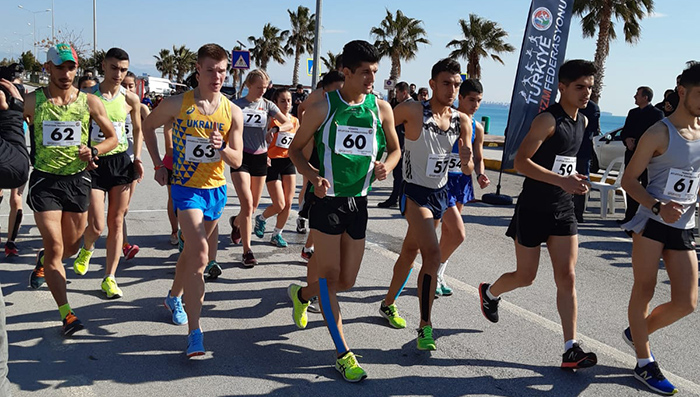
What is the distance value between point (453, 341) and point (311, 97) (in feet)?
9.34

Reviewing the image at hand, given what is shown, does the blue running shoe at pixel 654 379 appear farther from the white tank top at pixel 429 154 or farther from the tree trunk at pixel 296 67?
the tree trunk at pixel 296 67

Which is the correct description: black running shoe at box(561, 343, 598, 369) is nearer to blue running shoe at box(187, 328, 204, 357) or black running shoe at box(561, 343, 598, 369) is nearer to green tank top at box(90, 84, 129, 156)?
blue running shoe at box(187, 328, 204, 357)

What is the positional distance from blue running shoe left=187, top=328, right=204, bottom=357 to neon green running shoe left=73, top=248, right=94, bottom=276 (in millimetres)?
2128

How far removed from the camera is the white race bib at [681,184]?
12.3ft

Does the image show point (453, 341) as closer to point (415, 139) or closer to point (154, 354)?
point (415, 139)

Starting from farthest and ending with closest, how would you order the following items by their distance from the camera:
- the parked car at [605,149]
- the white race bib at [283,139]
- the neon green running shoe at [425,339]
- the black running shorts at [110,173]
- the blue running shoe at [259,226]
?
the parked car at [605,149] < the blue running shoe at [259,226] < the white race bib at [283,139] < the black running shorts at [110,173] < the neon green running shoe at [425,339]

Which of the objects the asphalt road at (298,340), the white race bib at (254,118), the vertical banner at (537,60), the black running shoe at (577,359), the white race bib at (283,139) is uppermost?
the vertical banner at (537,60)

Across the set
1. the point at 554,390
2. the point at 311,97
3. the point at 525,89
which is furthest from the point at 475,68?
the point at 554,390

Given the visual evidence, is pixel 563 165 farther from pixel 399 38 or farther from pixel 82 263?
pixel 399 38

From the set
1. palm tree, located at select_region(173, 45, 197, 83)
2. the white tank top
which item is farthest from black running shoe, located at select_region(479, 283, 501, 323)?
palm tree, located at select_region(173, 45, 197, 83)

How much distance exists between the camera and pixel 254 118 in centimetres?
656

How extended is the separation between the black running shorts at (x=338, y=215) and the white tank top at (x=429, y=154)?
71 centimetres

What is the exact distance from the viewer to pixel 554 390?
12.1ft

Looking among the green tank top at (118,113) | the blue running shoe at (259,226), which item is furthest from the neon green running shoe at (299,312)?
the blue running shoe at (259,226)
